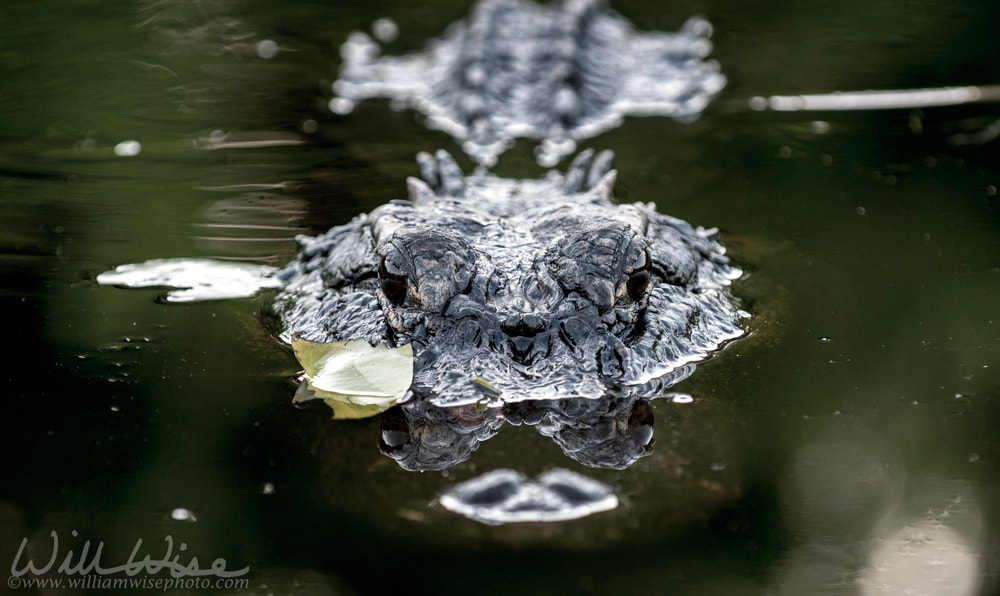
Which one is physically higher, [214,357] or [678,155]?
[214,357]

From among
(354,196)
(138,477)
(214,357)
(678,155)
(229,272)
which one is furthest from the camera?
(678,155)

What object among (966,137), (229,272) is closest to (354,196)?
(229,272)

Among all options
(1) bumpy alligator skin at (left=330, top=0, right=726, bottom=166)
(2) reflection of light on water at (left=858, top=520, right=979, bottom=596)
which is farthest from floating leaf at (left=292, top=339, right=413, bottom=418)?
(1) bumpy alligator skin at (left=330, top=0, right=726, bottom=166)

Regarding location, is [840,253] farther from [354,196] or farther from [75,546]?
[75,546]

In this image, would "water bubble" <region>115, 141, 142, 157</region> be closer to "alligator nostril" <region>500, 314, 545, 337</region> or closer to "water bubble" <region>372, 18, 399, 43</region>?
"water bubble" <region>372, 18, 399, 43</region>

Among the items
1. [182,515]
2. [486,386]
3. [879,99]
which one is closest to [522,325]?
[486,386]

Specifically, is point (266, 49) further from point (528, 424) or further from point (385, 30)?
point (528, 424)

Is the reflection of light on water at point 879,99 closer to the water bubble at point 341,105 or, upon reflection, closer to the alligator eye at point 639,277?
the water bubble at point 341,105

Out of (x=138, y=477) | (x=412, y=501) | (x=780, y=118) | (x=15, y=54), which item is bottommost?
(x=15, y=54)
